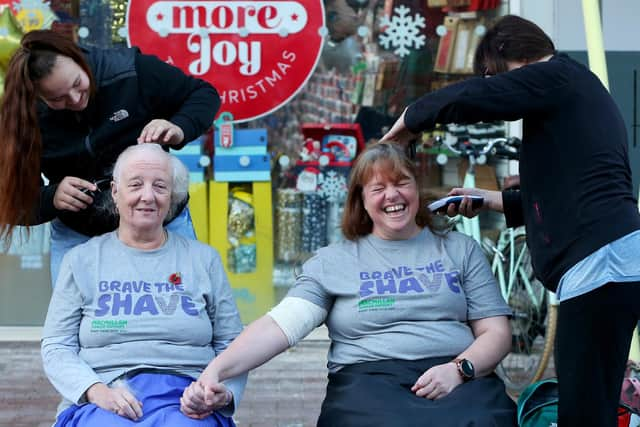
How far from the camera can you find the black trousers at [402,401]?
3061 mm

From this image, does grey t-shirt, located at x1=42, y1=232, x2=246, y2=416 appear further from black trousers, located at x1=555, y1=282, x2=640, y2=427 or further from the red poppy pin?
black trousers, located at x1=555, y1=282, x2=640, y2=427

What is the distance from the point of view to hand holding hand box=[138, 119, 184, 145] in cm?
354

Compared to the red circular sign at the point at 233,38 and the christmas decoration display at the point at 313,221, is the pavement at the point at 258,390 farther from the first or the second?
the red circular sign at the point at 233,38

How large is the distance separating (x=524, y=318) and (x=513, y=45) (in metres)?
2.91

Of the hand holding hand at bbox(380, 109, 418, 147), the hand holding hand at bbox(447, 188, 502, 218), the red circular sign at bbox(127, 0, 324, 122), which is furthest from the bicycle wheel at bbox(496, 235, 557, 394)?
the hand holding hand at bbox(380, 109, 418, 147)

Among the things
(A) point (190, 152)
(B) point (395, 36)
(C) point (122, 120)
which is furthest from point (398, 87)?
(C) point (122, 120)

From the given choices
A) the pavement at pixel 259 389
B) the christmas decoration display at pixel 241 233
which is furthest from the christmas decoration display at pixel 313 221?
the pavement at pixel 259 389

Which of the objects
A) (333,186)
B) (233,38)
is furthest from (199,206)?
(233,38)

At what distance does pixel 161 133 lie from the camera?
11.6 ft

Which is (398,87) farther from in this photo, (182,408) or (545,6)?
(182,408)

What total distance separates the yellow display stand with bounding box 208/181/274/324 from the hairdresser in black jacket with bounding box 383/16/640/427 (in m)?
3.22

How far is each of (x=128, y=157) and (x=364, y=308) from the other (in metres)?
0.92

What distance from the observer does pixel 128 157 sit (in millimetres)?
3426

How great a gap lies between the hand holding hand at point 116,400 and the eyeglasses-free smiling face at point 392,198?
38.6 inches
